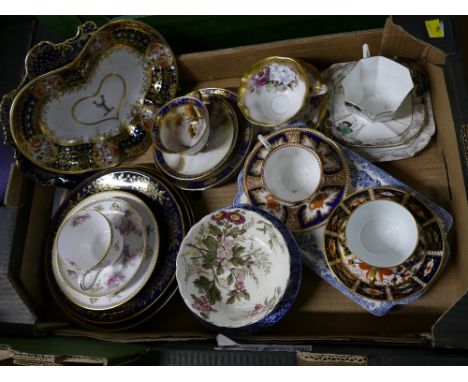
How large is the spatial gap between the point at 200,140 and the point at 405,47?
46cm

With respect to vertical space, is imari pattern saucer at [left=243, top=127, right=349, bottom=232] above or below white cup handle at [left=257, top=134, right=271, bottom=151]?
below

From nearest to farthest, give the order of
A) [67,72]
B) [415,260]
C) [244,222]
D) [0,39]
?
[415,260]
[244,222]
[67,72]
[0,39]

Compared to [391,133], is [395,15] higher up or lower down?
higher up

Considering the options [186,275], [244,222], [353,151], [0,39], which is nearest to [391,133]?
[353,151]

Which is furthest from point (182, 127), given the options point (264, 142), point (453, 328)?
point (453, 328)

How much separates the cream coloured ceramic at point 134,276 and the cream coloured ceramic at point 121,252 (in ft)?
0.04

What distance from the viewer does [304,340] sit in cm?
72

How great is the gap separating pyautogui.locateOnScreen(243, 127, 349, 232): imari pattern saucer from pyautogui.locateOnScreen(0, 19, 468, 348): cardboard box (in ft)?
0.32

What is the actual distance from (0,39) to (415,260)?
122 centimetres

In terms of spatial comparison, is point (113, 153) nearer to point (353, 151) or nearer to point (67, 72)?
point (67, 72)

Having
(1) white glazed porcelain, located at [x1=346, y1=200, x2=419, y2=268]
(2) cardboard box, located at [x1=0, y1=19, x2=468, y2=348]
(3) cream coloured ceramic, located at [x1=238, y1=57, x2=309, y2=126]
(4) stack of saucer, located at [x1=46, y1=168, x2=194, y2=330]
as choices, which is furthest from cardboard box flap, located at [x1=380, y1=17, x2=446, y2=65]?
(4) stack of saucer, located at [x1=46, y1=168, x2=194, y2=330]

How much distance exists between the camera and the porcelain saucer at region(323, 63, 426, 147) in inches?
32.9

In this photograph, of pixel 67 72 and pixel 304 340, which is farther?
pixel 67 72

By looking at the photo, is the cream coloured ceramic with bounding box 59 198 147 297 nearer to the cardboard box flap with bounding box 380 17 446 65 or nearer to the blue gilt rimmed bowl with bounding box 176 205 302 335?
the blue gilt rimmed bowl with bounding box 176 205 302 335
